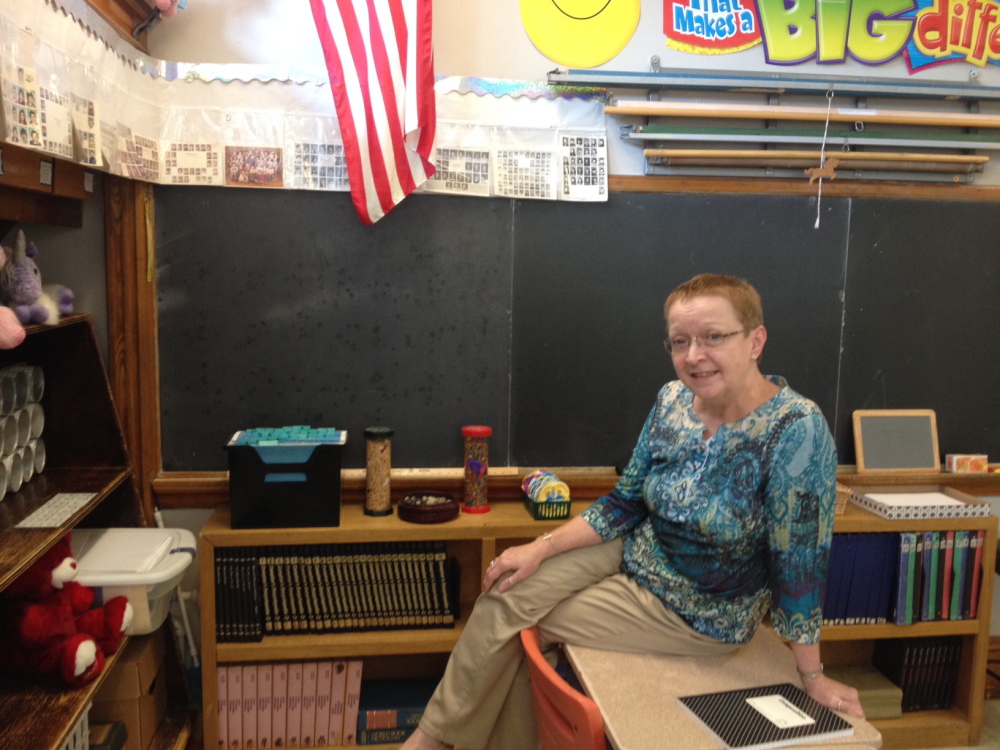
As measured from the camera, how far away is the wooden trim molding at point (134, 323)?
2.50 m

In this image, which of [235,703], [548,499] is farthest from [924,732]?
[235,703]

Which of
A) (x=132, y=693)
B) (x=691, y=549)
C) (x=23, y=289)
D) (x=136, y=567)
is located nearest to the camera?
(x=691, y=549)

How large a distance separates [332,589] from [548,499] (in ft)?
2.32

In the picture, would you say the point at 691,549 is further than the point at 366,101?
No

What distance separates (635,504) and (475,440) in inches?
30.5

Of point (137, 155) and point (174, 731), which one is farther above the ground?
point (137, 155)

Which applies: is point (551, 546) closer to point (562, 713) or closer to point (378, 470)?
point (562, 713)

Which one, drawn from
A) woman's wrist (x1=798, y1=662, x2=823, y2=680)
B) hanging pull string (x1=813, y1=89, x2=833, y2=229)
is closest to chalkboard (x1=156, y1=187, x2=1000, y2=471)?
hanging pull string (x1=813, y1=89, x2=833, y2=229)

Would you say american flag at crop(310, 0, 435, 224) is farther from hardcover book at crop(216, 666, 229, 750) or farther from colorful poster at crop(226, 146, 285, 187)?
hardcover book at crop(216, 666, 229, 750)

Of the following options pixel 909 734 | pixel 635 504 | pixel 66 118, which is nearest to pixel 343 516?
pixel 635 504

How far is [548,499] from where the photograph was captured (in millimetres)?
2553

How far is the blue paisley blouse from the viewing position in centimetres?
162

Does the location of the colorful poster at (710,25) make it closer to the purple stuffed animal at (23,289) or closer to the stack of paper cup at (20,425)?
the purple stuffed animal at (23,289)

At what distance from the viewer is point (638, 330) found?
110 inches
